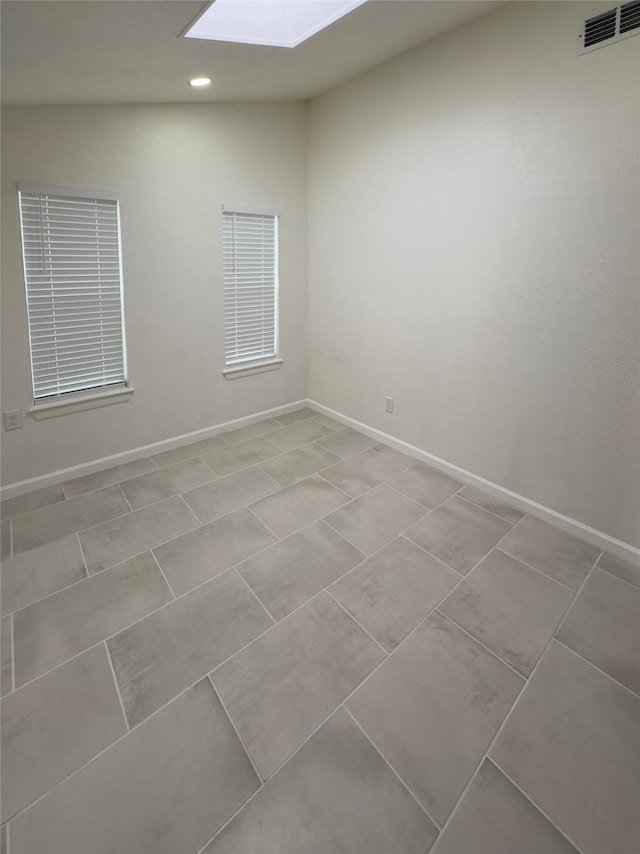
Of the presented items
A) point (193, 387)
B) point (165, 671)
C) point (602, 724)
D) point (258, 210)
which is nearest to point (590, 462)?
point (602, 724)

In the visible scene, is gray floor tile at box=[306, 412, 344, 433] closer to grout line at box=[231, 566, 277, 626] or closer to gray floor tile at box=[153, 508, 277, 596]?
gray floor tile at box=[153, 508, 277, 596]

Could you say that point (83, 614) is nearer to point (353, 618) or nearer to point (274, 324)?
point (353, 618)

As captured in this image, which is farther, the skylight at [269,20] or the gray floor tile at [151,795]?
the skylight at [269,20]

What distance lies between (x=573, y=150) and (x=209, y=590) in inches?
113

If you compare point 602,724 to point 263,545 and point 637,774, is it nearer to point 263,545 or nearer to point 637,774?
point 637,774

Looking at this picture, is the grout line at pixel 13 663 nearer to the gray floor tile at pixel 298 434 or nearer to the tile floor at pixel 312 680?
the tile floor at pixel 312 680

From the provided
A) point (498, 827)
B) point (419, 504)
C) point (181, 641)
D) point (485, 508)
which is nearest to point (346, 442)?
point (419, 504)

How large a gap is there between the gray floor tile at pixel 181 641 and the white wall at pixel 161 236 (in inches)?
66.4

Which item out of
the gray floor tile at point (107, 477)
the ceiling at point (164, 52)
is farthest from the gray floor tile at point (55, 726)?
the ceiling at point (164, 52)

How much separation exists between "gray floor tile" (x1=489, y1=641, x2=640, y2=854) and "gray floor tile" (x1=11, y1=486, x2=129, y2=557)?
233cm

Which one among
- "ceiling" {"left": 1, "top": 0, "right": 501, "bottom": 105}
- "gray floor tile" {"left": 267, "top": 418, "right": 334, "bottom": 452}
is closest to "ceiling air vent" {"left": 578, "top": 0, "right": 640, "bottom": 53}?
"ceiling" {"left": 1, "top": 0, "right": 501, "bottom": 105}

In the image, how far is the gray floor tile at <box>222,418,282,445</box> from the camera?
3775 millimetres

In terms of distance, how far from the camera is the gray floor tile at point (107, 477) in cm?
294

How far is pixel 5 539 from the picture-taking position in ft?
7.86
